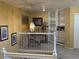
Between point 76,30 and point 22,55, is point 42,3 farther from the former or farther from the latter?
point 76,30

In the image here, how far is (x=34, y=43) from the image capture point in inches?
328

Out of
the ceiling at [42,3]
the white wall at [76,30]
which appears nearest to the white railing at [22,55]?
the ceiling at [42,3]

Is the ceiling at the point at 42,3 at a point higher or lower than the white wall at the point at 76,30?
higher

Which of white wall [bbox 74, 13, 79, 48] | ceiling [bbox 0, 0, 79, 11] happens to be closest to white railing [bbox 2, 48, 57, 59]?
ceiling [bbox 0, 0, 79, 11]

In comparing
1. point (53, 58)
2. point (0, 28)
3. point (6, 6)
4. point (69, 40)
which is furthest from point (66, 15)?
point (53, 58)

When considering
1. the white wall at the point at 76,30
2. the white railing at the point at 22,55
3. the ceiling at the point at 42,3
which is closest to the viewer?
the white railing at the point at 22,55

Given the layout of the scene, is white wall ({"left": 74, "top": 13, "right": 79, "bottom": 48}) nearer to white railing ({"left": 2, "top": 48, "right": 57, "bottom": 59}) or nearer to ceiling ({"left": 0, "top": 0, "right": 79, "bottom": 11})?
ceiling ({"left": 0, "top": 0, "right": 79, "bottom": 11})

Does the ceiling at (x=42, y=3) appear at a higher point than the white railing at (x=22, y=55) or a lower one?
higher

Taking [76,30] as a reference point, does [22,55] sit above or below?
below

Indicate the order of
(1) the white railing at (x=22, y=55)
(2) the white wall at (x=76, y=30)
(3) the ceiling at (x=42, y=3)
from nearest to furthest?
1. (1) the white railing at (x=22, y=55)
2. (3) the ceiling at (x=42, y=3)
3. (2) the white wall at (x=76, y=30)

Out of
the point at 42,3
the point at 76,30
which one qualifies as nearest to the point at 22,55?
the point at 42,3

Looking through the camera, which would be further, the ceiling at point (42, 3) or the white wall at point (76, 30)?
the white wall at point (76, 30)

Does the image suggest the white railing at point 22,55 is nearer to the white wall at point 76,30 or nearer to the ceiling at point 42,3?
the ceiling at point 42,3

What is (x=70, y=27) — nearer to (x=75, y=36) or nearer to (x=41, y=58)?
(x=75, y=36)
